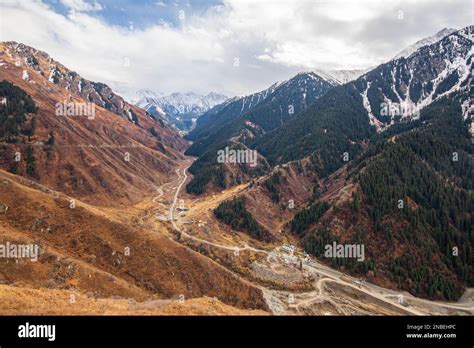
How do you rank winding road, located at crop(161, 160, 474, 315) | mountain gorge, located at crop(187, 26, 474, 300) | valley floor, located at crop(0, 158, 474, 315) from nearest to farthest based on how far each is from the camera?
valley floor, located at crop(0, 158, 474, 315), winding road, located at crop(161, 160, 474, 315), mountain gorge, located at crop(187, 26, 474, 300)

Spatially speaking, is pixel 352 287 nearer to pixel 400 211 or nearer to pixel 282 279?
pixel 282 279

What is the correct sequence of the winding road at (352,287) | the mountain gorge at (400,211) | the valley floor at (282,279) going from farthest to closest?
1. the mountain gorge at (400,211)
2. the winding road at (352,287)
3. the valley floor at (282,279)

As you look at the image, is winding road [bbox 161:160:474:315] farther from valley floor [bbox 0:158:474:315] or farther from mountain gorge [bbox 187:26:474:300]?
mountain gorge [bbox 187:26:474:300]

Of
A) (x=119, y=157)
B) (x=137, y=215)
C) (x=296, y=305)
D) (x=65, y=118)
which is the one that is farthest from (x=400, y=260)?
(x=65, y=118)

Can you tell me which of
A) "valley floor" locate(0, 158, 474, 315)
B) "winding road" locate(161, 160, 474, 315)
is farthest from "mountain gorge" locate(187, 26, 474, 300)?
"valley floor" locate(0, 158, 474, 315)

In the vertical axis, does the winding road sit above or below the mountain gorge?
below

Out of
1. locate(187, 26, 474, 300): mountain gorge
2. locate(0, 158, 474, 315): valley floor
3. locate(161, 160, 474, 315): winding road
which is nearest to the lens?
locate(0, 158, 474, 315): valley floor

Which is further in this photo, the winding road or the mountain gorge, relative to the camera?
the mountain gorge

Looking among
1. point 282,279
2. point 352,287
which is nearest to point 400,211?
point 352,287

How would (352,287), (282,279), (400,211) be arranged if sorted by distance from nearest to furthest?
(282,279) < (352,287) < (400,211)

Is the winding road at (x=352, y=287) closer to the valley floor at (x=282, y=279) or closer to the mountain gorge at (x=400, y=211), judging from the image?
the valley floor at (x=282, y=279)

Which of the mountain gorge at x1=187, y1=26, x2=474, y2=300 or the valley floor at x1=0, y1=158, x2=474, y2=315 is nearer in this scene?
the valley floor at x1=0, y1=158, x2=474, y2=315

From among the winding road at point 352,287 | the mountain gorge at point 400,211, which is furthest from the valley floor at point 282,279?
the mountain gorge at point 400,211
